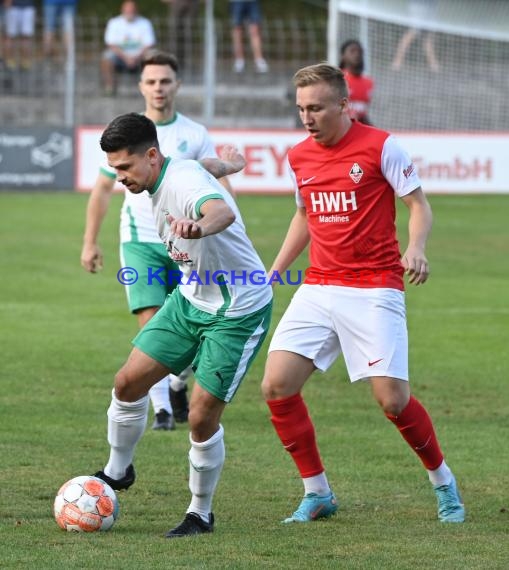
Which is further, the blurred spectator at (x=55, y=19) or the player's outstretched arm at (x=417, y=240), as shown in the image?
the blurred spectator at (x=55, y=19)

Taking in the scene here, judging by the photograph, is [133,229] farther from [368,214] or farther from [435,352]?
[435,352]

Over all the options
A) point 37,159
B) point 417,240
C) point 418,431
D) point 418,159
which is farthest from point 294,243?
point 37,159

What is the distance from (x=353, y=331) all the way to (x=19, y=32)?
20.3 metres

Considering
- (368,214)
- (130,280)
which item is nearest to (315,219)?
(368,214)

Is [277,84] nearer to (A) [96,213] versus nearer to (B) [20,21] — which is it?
(B) [20,21]

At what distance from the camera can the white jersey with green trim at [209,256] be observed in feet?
19.7

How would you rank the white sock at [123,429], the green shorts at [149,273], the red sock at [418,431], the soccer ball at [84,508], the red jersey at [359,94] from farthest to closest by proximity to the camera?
the red jersey at [359,94], the green shorts at [149,273], the red sock at [418,431], the white sock at [123,429], the soccer ball at [84,508]

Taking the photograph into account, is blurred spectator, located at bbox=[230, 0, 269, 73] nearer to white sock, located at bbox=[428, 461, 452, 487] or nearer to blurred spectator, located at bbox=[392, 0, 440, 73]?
blurred spectator, located at bbox=[392, 0, 440, 73]

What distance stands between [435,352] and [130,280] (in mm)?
3983

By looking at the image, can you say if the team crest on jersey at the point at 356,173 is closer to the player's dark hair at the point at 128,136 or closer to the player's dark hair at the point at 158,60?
the player's dark hair at the point at 128,136

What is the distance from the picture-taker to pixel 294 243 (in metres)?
6.99

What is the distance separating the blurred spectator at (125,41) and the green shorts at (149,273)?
625 inches

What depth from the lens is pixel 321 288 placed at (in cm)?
668

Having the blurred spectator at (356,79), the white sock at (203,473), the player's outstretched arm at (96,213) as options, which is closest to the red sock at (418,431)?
the white sock at (203,473)
